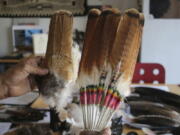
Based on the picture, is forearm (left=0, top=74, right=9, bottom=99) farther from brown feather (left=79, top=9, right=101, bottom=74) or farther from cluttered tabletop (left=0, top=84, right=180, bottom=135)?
brown feather (left=79, top=9, right=101, bottom=74)

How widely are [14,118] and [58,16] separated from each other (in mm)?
625

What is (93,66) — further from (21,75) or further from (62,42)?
(21,75)

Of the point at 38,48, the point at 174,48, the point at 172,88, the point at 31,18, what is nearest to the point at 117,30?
the point at 172,88

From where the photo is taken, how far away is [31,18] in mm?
3385

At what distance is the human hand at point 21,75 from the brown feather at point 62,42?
0.22 ft

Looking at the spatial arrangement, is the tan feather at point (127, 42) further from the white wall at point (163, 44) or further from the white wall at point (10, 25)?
the white wall at point (10, 25)

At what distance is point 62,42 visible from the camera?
0.75m

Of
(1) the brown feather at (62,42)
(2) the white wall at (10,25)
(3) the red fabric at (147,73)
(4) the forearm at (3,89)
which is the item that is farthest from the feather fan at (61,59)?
(2) the white wall at (10,25)

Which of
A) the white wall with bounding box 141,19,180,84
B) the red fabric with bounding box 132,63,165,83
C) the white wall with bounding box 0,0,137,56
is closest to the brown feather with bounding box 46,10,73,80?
the red fabric with bounding box 132,63,165,83

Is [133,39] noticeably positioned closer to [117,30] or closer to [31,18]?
[117,30]

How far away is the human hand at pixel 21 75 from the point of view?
0.91 m

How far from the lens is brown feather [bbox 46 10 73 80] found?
746 mm

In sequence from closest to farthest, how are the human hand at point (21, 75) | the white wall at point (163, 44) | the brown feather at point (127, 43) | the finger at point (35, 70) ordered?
the brown feather at point (127, 43) < the finger at point (35, 70) < the human hand at point (21, 75) < the white wall at point (163, 44)

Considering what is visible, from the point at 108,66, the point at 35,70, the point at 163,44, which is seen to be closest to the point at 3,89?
the point at 35,70
